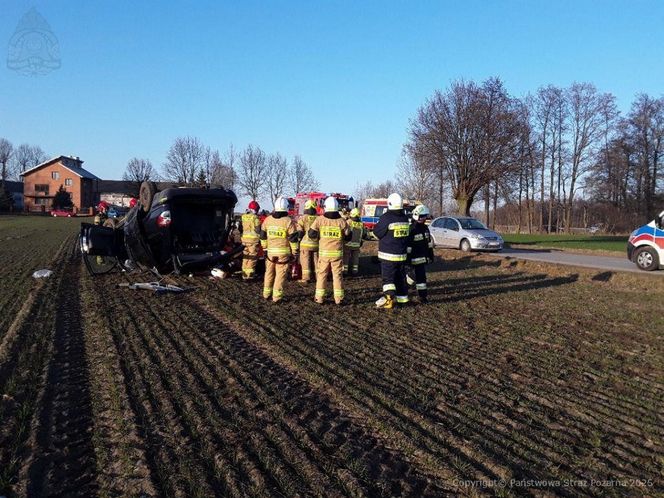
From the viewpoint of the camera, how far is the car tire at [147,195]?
34.9 feet

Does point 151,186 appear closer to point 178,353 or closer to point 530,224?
point 178,353

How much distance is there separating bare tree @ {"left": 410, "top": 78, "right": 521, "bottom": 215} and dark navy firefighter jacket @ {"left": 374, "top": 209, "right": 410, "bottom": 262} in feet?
82.8

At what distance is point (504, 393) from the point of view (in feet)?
16.0

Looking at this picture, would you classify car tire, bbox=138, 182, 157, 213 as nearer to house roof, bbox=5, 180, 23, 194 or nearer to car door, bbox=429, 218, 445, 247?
car door, bbox=429, 218, 445, 247

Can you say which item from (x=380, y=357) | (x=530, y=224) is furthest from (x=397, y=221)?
(x=530, y=224)

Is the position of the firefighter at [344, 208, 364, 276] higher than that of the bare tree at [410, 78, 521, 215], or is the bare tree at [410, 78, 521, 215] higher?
the bare tree at [410, 78, 521, 215]

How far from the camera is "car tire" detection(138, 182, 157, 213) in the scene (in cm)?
1062

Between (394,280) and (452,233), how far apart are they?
46.6 ft

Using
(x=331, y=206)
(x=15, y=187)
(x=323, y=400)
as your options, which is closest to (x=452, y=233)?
(x=331, y=206)

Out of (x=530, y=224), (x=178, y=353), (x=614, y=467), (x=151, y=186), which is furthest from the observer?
(x=530, y=224)

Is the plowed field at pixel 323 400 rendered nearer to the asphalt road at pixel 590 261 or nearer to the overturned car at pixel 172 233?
the overturned car at pixel 172 233

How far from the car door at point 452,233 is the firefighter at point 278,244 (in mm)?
14276

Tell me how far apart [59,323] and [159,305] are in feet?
5.69

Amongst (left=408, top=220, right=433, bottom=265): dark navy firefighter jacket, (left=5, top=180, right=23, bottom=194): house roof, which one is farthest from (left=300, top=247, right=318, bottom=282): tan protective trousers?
(left=5, top=180, right=23, bottom=194): house roof
